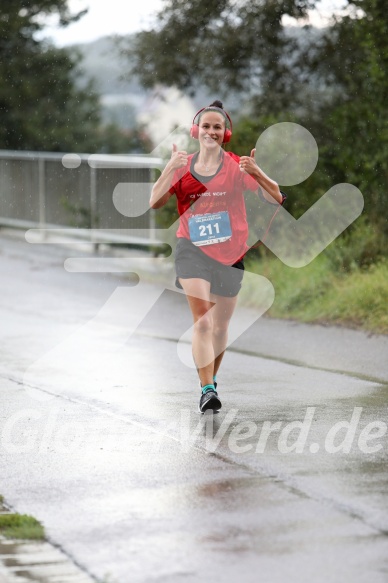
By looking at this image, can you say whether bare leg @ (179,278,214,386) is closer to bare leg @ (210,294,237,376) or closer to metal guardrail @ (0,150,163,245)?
bare leg @ (210,294,237,376)

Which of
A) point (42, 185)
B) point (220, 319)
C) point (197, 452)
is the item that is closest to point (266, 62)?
point (42, 185)

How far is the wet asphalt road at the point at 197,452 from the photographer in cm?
537

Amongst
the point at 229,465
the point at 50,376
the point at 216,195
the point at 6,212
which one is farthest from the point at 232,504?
the point at 6,212

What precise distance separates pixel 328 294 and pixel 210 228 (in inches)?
216

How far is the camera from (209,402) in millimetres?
8430

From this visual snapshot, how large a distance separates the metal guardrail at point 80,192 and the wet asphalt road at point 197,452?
17.4ft

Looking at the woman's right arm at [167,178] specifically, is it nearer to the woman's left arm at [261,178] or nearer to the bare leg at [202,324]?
the woman's left arm at [261,178]

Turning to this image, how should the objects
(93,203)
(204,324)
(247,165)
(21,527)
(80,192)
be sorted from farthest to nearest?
(80,192) → (93,203) → (204,324) → (247,165) → (21,527)

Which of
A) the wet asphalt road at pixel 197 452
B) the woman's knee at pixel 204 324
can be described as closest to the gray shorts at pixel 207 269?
the woman's knee at pixel 204 324

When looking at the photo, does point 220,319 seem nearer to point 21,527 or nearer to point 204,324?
point 204,324

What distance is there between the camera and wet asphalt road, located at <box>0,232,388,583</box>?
5367mm

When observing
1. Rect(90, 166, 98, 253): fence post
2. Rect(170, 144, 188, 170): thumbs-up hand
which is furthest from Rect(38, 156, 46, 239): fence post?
Rect(170, 144, 188, 170): thumbs-up hand

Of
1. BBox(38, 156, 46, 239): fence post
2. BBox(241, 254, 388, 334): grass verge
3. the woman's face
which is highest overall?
the woman's face

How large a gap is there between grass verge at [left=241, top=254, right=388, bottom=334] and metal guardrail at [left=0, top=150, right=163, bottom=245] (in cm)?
335
